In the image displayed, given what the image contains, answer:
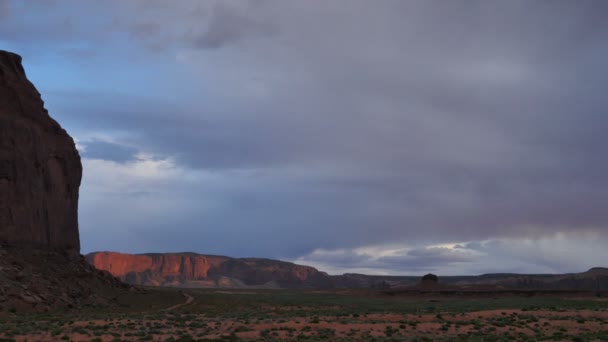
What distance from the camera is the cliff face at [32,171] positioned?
5750 centimetres

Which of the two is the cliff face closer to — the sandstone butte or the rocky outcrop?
the sandstone butte

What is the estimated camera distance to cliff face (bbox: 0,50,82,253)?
57.5 metres

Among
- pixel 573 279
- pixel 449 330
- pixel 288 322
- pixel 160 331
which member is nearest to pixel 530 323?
pixel 449 330

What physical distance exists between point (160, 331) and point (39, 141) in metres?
39.5

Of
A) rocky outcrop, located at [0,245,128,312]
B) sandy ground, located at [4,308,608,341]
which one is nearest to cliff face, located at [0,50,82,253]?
rocky outcrop, located at [0,245,128,312]

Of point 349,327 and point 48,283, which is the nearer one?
point 349,327

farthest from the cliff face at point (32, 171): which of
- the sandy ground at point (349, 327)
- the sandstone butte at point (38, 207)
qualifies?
the sandy ground at point (349, 327)

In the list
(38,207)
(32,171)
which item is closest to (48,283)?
(38,207)

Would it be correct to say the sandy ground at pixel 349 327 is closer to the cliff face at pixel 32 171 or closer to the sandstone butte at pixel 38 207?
the sandstone butte at pixel 38 207

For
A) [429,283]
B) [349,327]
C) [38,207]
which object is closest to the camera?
[349,327]

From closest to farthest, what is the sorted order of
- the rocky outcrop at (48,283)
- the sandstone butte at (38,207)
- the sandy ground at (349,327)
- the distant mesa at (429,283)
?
the sandy ground at (349,327)
the rocky outcrop at (48,283)
the sandstone butte at (38,207)
the distant mesa at (429,283)

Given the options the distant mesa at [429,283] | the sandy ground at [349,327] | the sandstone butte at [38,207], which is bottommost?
the sandy ground at [349,327]

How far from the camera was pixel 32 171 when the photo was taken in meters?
60.9

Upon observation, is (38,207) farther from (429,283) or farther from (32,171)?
(429,283)
